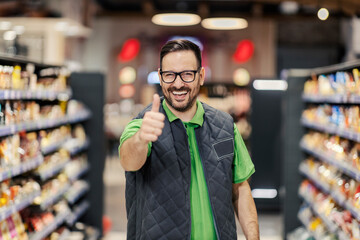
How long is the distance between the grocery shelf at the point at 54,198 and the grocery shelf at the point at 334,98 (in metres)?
2.91

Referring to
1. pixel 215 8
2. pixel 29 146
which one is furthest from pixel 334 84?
pixel 215 8

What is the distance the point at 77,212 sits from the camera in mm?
6211

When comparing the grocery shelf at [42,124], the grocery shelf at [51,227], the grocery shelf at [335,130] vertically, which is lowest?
the grocery shelf at [51,227]

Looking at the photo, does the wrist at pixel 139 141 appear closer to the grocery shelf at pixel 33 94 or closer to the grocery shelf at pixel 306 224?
the grocery shelf at pixel 33 94

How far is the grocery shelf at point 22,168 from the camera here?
391 centimetres

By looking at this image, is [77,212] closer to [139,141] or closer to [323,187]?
[323,187]

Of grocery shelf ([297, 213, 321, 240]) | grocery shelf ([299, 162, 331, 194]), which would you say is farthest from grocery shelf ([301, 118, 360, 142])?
grocery shelf ([297, 213, 321, 240])

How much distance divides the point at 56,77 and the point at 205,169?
4.00m

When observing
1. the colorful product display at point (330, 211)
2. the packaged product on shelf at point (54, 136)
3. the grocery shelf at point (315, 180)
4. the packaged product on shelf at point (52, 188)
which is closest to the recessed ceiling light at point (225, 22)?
the grocery shelf at point (315, 180)

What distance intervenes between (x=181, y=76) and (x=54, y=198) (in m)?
3.48

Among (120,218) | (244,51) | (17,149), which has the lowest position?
(120,218)

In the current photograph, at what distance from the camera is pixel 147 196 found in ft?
7.49

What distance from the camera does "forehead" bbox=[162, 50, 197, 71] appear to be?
226 cm

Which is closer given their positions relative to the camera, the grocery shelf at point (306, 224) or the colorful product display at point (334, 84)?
the colorful product display at point (334, 84)
